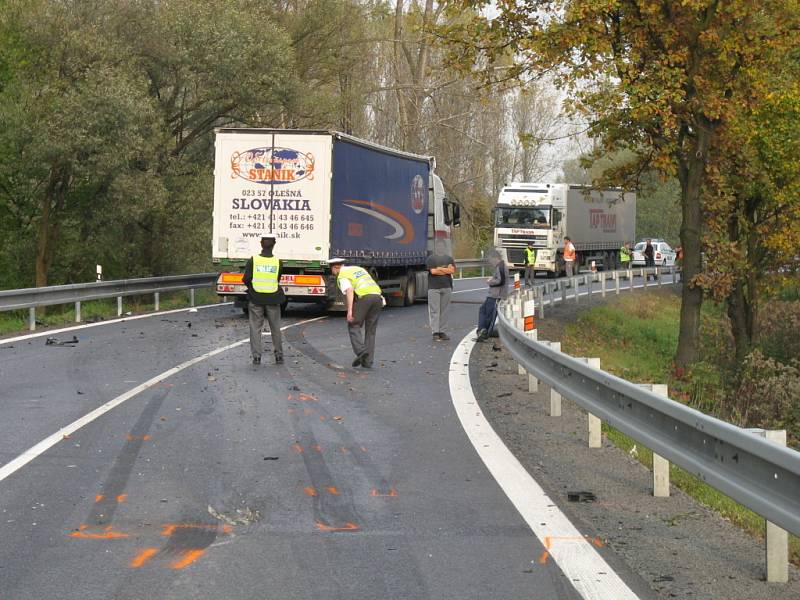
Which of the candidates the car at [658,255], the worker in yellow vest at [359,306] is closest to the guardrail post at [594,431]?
the worker in yellow vest at [359,306]

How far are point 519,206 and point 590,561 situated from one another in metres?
43.2

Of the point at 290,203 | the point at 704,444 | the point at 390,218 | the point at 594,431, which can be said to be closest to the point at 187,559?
the point at 704,444

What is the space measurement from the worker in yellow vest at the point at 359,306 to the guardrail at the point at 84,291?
24.1ft

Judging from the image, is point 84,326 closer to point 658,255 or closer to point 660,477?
point 660,477

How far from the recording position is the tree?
72.8 ft

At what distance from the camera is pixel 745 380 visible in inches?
1157

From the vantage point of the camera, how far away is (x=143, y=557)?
6.07 metres

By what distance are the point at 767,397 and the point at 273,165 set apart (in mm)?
12100

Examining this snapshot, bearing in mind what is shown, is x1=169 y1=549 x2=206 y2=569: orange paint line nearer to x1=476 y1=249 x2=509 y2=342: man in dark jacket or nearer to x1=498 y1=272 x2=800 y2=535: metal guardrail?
x1=498 y1=272 x2=800 y2=535: metal guardrail

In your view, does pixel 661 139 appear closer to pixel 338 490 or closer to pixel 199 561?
pixel 338 490

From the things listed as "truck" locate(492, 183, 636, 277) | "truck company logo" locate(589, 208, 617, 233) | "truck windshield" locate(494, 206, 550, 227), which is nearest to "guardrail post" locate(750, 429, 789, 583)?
"truck" locate(492, 183, 636, 277)

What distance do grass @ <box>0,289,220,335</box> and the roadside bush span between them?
12.9m

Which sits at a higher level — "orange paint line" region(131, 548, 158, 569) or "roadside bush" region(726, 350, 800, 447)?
"orange paint line" region(131, 548, 158, 569)

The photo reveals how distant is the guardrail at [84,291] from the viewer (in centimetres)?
2133
